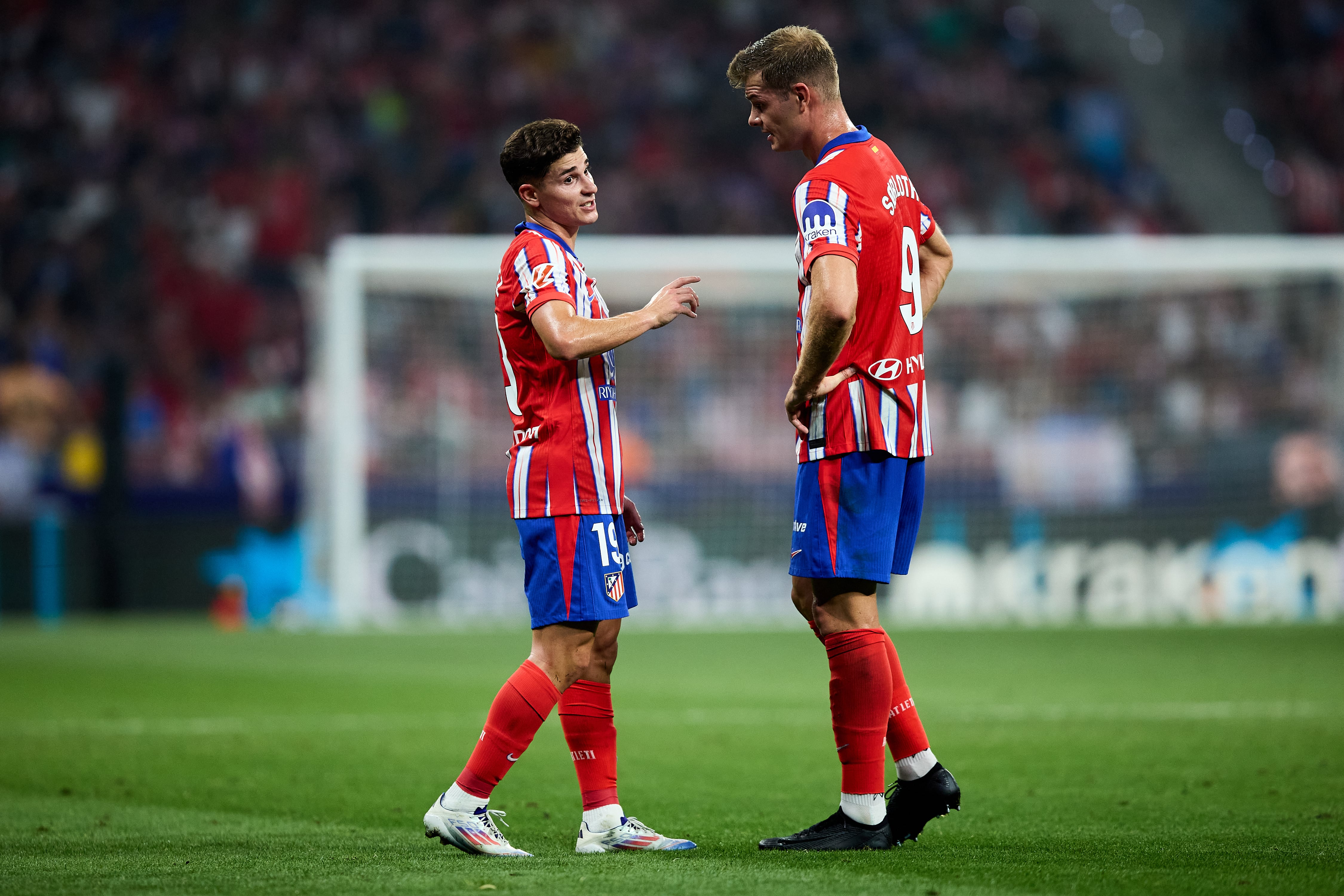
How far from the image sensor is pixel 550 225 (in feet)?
14.0

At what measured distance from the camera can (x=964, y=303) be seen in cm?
1647

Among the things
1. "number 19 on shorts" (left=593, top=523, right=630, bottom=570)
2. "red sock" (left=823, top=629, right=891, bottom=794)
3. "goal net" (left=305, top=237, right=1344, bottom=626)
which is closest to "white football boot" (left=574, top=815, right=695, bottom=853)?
"red sock" (left=823, top=629, right=891, bottom=794)

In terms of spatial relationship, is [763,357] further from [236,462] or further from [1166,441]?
[236,462]

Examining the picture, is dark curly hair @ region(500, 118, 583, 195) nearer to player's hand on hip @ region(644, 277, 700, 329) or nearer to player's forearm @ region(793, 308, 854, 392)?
player's hand on hip @ region(644, 277, 700, 329)

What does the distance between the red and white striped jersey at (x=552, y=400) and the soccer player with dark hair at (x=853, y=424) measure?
53 cm

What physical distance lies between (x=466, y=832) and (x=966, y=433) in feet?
41.6

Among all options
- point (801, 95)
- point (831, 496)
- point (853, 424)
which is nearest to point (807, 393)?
point (853, 424)

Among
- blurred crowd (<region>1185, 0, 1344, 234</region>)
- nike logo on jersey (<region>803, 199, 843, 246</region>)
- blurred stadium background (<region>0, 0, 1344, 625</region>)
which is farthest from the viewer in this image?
blurred crowd (<region>1185, 0, 1344, 234</region>)

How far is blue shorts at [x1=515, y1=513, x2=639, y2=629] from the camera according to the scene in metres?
4.02

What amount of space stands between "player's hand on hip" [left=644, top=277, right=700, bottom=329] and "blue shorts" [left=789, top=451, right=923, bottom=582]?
539mm

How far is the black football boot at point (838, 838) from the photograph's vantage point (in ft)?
13.3

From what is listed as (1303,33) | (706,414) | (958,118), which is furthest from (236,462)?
(1303,33)

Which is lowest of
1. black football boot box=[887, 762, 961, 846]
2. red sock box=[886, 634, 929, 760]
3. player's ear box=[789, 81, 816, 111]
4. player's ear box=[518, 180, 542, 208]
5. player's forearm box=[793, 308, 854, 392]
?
black football boot box=[887, 762, 961, 846]

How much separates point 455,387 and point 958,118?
892 centimetres
